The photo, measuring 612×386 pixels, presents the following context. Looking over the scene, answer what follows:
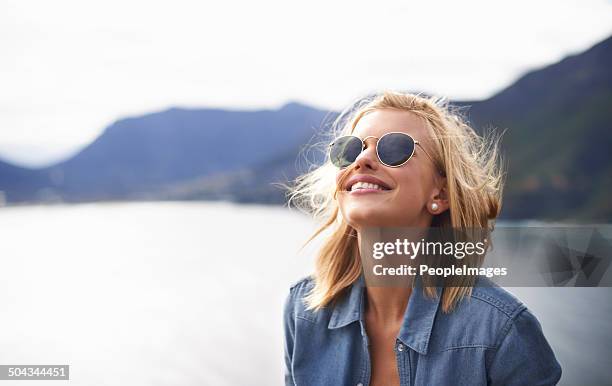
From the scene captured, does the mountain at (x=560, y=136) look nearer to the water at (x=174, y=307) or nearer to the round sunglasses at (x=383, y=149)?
the water at (x=174, y=307)

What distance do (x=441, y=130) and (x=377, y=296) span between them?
0.47 metres

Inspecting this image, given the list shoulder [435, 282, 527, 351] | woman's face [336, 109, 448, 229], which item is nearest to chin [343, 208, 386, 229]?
woman's face [336, 109, 448, 229]

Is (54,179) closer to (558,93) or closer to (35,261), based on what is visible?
(35,261)

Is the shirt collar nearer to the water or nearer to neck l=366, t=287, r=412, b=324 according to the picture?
neck l=366, t=287, r=412, b=324

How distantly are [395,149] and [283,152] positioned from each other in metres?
39.1

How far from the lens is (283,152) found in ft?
132

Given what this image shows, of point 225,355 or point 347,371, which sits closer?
point 347,371

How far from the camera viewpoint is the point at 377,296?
1.46 metres

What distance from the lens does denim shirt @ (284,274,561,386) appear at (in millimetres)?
1204

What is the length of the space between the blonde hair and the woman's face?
0.03 metres

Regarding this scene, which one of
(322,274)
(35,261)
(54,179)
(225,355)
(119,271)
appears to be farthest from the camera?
(54,179)

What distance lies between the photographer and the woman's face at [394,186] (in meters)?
1.34

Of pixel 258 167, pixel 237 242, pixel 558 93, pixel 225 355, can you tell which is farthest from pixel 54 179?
→ pixel 558 93

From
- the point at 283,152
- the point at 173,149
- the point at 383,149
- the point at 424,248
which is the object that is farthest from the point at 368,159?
the point at 173,149
